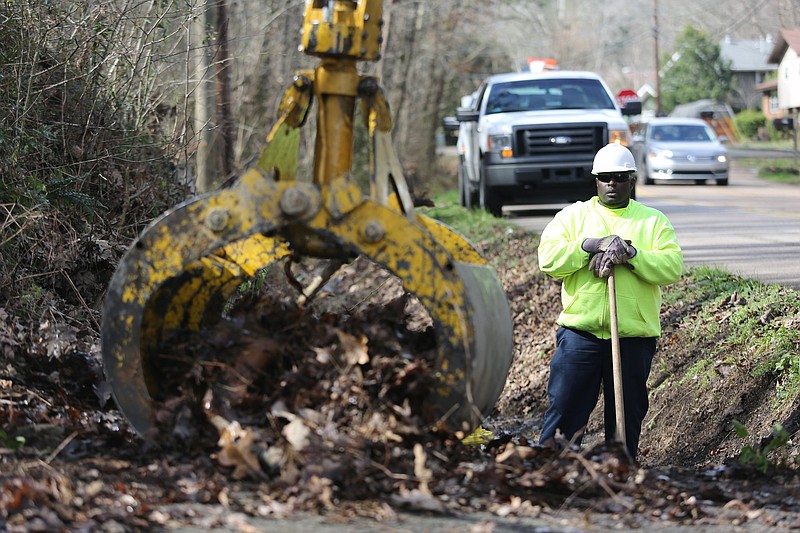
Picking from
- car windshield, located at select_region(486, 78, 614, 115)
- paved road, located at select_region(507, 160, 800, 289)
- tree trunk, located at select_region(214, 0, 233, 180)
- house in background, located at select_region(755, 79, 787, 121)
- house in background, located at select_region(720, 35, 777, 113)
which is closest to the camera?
paved road, located at select_region(507, 160, 800, 289)

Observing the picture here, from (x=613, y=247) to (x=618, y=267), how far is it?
23 centimetres

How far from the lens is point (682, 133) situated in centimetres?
3206

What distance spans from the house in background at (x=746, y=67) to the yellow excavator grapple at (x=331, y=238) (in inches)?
3689

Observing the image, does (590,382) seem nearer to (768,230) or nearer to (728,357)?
(728,357)

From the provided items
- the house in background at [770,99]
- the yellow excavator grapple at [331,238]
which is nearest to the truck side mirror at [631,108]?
the yellow excavator grapple at [331,238]

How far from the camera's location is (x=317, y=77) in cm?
519

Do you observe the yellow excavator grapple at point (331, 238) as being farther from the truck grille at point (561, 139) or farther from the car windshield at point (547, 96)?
the car windshield at point (547, 96)

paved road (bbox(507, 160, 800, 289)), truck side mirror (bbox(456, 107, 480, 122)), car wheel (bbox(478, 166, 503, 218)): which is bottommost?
paved road (bbox(507, 160, 800, 289))

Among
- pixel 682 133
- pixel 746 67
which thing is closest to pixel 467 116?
pixel 682 133

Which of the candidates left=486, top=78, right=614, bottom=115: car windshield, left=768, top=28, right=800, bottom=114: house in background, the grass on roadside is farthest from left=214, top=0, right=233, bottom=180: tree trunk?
left=768, top=28, right=800, bottom=114: house in background

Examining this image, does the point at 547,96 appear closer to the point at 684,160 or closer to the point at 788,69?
the point at 684,160

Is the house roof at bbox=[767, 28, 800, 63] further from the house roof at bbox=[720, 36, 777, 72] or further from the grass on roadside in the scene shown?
the house roof at bbox=[720, 36, 777, 72]

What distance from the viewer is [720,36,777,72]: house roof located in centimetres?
9931

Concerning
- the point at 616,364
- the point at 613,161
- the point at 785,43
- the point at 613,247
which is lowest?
the point at 616,364
